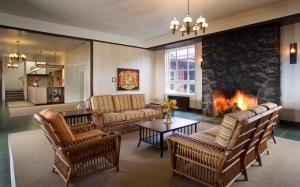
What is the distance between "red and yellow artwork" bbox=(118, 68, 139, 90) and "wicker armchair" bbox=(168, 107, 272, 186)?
5.44 m

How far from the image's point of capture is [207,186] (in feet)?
8.08

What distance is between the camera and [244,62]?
5.93 meters

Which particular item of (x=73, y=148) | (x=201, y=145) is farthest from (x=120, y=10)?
(x=201, y=145)

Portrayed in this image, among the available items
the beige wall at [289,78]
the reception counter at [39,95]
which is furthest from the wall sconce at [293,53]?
the reception counter at [39,95]

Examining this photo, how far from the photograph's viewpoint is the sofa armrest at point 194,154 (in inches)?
87.4

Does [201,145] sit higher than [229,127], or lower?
lower

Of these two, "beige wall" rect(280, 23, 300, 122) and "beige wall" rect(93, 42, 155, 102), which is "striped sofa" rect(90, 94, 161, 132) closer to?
"beige wall" rect(93, 42, 155, 102)

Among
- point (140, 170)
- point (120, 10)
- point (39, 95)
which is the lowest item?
point (140, 170)

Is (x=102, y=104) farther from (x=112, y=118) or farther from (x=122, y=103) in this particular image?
(x=112, y=118)

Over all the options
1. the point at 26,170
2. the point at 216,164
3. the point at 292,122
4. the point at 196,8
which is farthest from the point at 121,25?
the point at 292,122

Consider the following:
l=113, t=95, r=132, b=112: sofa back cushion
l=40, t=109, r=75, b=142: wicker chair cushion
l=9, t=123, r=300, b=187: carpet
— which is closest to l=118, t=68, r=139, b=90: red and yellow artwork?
l=113, t=95, r=132, b=112: sofa back cushion

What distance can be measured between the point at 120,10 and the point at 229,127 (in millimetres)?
4167

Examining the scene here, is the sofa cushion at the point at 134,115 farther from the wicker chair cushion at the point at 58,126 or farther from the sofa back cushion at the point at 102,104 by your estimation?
the wicker chair cushion at the point at 58,126

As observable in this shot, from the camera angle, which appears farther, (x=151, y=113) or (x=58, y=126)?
(x=151, y=113)
